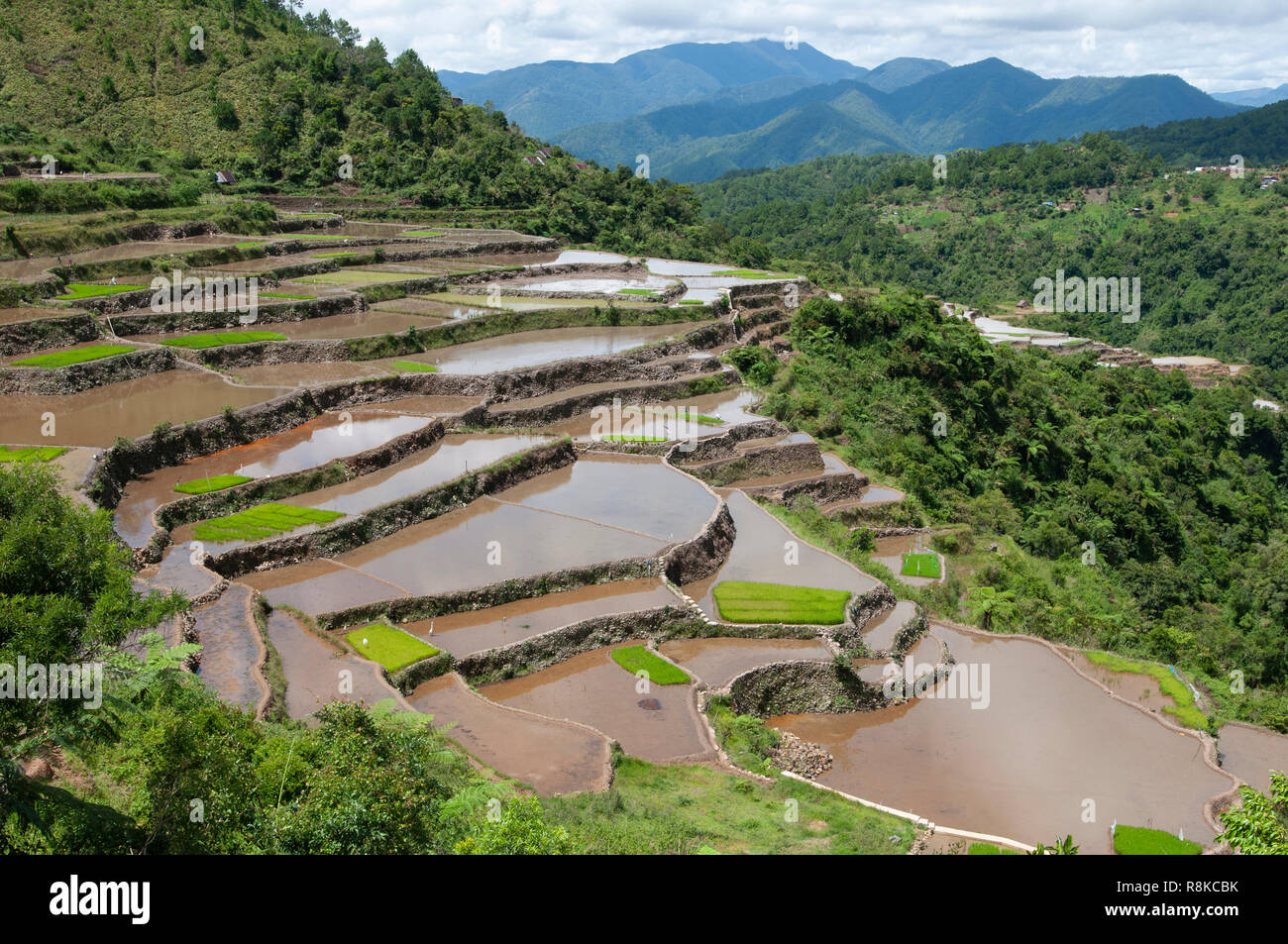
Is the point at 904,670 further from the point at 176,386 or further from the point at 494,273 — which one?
the point at 494,273

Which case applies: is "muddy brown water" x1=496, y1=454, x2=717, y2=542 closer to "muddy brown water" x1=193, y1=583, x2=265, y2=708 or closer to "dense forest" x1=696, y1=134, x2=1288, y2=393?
"muddy brown water" x1=193, y1=583, x2=265, y2=708

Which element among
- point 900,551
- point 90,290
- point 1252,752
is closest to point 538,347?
point 90,290

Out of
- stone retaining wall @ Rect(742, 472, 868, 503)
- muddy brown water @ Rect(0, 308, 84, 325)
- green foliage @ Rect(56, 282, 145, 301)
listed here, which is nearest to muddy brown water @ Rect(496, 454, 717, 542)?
stone retaining wall @ Rect(742, 472, 868, 503)

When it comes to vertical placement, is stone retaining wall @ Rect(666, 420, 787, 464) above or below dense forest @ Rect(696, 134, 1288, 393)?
below

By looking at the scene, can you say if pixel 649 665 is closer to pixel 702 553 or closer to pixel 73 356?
pixel 702 553

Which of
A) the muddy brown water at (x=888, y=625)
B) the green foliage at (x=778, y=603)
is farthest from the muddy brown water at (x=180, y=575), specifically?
the muddy brown water at (x=888, y=625)

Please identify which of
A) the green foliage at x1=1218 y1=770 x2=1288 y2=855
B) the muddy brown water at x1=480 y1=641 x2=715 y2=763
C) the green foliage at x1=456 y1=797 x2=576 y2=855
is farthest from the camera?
the muddy brown water at x1=480 y1=641 x2=715 y2=763
